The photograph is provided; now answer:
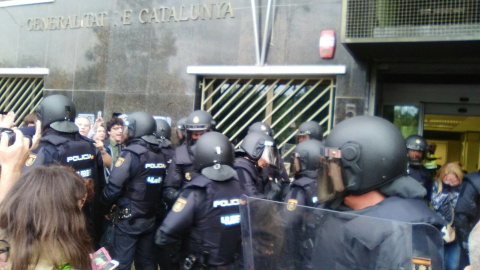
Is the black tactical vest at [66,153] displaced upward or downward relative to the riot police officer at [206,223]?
upward

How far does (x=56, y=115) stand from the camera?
4.39 meters

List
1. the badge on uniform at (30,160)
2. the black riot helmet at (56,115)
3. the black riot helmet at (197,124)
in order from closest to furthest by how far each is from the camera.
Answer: the badge on uniform at (30,160) < the black riot helmet at (56,115) < the black riot helmet at (197,124)

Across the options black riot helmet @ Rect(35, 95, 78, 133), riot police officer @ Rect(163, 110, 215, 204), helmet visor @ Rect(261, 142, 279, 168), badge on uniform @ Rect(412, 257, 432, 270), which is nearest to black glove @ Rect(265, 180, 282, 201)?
helmet visor @ Rect(261, 142, 279, 168)

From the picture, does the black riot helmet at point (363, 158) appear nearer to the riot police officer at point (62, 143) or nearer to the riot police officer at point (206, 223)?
the riot police officer at point (206, 223)

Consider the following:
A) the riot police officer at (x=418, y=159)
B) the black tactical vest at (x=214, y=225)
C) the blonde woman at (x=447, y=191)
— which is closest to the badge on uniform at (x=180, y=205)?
the black tactical vest at (x=214, y=225)

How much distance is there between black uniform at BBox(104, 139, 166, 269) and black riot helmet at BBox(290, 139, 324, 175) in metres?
1.57

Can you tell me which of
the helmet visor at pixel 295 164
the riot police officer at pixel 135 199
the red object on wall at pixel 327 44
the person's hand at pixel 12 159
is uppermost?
the red object on wall at pixel 327 44

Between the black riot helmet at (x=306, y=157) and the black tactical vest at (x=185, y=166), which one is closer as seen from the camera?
the black riot helmet at (x=306, y=157)

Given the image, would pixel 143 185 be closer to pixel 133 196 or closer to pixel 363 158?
pixel 133 196

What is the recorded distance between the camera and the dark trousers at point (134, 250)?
497 centimetres

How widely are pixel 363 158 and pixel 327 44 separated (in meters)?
5.88

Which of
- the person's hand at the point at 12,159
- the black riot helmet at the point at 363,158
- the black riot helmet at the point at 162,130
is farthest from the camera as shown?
the black riot helmet at the point at 162,130

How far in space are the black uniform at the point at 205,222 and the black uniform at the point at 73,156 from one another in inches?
35.7

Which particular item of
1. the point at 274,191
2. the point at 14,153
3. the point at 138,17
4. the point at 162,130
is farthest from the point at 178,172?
the point at 138,17
